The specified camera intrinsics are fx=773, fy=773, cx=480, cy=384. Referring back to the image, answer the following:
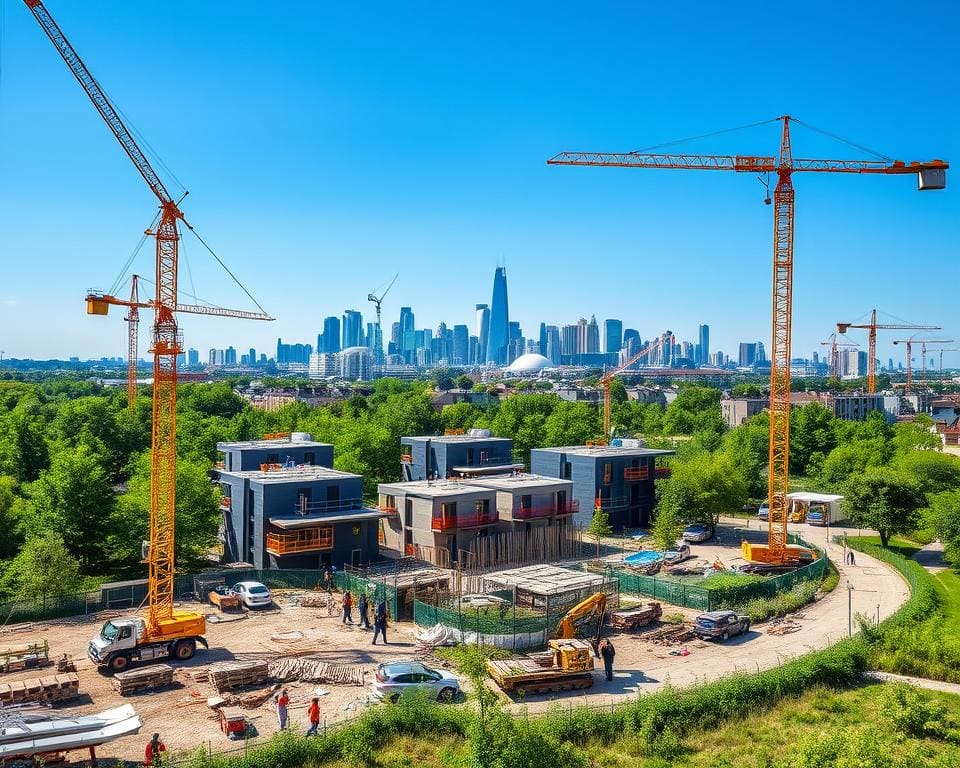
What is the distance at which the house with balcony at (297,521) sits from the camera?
4106 centimetres

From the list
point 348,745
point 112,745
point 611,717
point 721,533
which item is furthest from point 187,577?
point 721,533

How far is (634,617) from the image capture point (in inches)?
1304

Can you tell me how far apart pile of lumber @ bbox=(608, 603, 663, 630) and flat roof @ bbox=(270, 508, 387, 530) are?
1569 cm

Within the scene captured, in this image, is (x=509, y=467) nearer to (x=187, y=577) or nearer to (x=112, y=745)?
(x=187, y=577)

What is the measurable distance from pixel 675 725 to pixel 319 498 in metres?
25.7

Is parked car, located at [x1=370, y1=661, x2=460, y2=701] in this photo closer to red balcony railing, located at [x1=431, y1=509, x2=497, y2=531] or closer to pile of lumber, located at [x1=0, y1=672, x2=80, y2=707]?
pile of lumber, located at [x1=0, y1=672, x2=80, y2=707]

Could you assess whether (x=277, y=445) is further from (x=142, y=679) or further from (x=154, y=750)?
(x=154, y=750)

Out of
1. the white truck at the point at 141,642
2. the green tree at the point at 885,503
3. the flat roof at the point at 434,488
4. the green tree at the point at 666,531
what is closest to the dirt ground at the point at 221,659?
the white truck at the point at 141,642

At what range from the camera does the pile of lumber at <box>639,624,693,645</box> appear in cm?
3188

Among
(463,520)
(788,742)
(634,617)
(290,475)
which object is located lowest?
(788,742)

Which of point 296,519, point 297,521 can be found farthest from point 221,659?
point 296,519

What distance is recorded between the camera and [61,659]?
27.8 m

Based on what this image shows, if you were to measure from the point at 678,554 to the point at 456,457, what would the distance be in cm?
1839

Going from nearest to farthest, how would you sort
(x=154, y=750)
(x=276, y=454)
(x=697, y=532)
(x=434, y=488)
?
(x=154, y=750)
(x=434, y=488)
(x=276, y=454)
(x=697, y=532)
